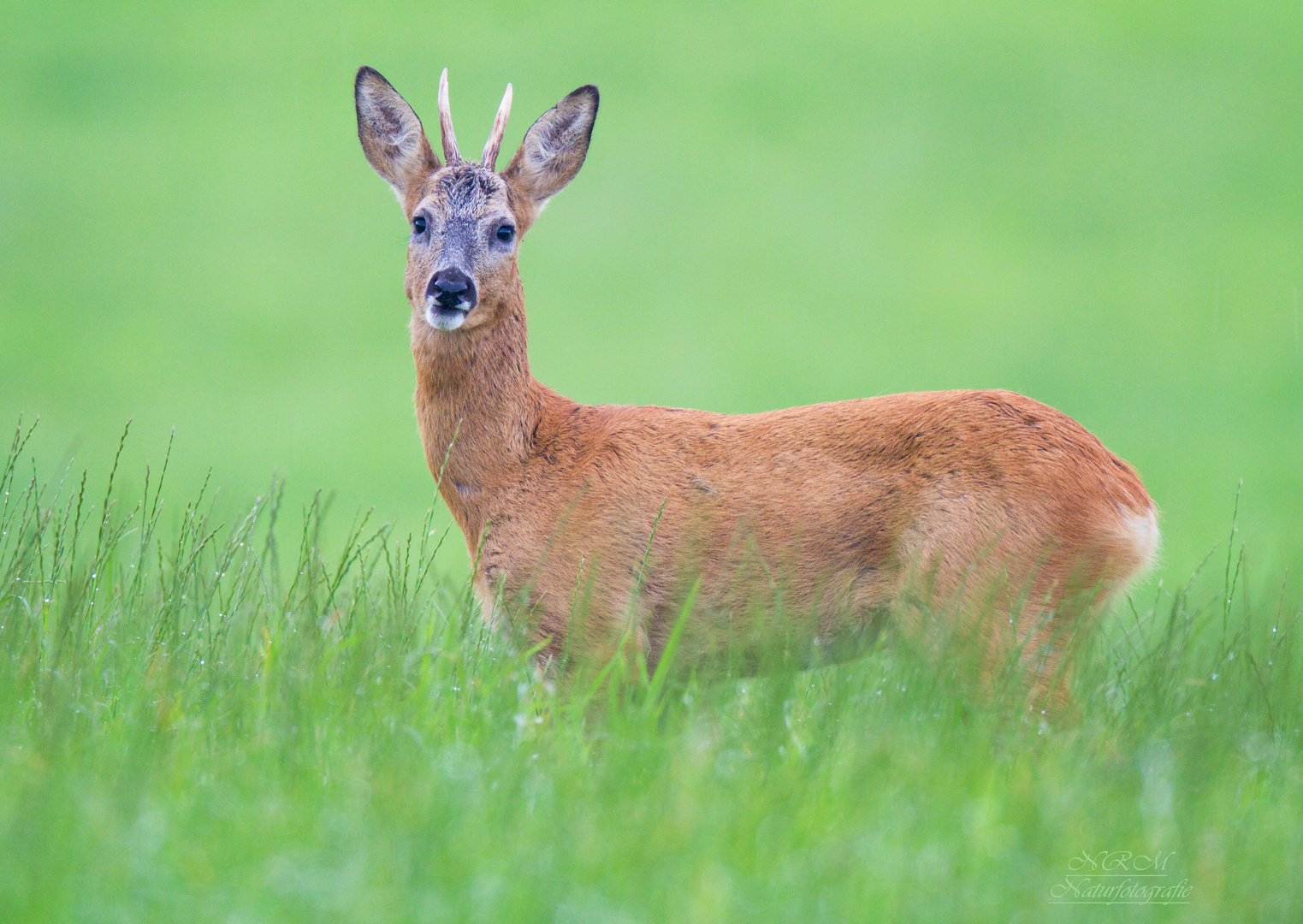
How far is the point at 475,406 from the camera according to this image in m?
4.87

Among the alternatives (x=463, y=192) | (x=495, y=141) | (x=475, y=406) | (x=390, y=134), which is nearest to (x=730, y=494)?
(x=475, y=406)

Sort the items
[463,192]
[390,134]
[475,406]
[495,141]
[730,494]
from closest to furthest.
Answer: [730,494]
[475,406]
[463,192]
[495,141]
[390,134]

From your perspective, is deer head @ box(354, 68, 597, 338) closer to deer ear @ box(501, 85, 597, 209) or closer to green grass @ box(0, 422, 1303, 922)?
deer ear @ box(501, 85, 597, 209)

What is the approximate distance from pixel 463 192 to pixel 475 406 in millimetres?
804

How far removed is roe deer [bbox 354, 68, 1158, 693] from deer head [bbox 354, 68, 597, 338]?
0.01m

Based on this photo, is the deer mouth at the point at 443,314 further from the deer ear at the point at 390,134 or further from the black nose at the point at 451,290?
the deer ear at the point at 390,134

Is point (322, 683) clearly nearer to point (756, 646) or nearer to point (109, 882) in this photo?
point (109, 882)

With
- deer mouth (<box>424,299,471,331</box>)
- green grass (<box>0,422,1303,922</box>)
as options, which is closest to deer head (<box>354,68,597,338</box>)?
deer mouth (<box>424,299,471,331</box>)

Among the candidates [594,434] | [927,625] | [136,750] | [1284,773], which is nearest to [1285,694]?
[1284,773]

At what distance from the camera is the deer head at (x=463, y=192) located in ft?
15.7

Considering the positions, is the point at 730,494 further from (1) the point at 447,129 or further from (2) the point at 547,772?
(1) the point at 447,129

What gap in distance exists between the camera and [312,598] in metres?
3.78

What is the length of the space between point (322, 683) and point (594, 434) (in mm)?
1716

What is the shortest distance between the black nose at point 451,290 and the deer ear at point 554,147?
2.47 ft
